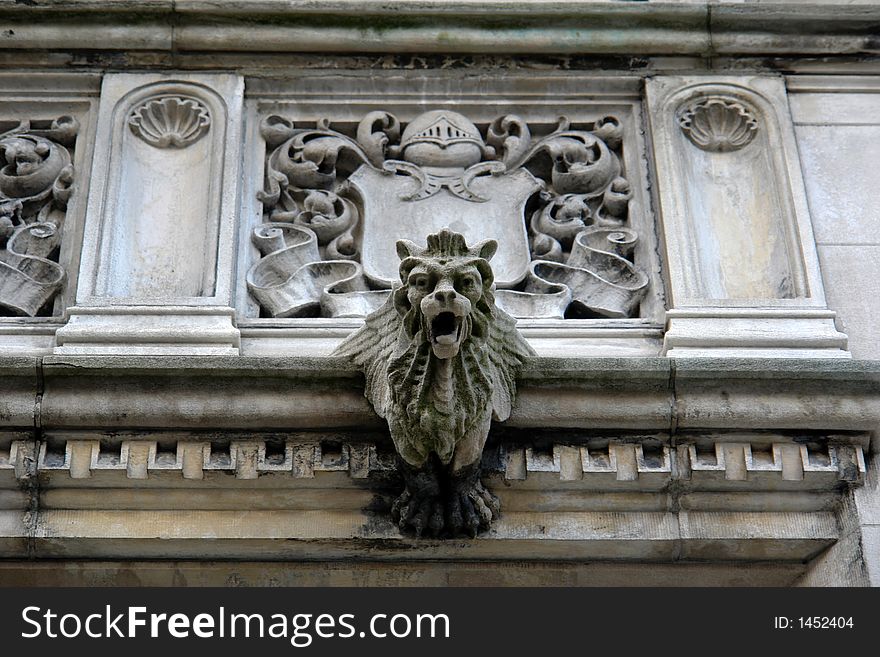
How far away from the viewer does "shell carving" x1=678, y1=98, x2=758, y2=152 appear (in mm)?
7211

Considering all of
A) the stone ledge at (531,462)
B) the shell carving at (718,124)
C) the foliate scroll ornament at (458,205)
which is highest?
the shell carving at (718,124)

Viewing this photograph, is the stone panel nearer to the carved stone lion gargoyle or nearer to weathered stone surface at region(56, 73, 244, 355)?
the carved stone lion gargoyle

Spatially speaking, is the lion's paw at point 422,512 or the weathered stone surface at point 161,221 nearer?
the lion's paw at point 422,512

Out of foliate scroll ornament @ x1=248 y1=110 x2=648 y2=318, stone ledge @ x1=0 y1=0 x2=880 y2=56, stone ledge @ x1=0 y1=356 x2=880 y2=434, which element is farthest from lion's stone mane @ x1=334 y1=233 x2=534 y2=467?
stone ledge @ x1=0 y1=0 x2=880 y2=56

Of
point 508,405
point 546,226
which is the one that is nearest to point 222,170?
point 546,226

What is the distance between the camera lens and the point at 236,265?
22.1 ft

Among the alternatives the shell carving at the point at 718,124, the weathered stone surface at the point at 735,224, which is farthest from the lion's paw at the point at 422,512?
the shell carving at the point at 718,124

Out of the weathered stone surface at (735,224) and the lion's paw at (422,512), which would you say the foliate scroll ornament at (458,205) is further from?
the lion's paw at (422,512)

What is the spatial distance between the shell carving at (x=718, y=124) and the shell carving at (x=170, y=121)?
192cm

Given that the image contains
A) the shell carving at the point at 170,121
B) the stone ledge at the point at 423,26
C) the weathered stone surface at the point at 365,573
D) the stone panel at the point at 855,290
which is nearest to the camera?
the weathered stone surface at the point at 365,573

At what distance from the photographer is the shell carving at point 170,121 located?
716 centimetres

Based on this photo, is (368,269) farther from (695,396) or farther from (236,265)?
(695,396)

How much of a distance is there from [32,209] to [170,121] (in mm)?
650

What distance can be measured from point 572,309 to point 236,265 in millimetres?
1262
